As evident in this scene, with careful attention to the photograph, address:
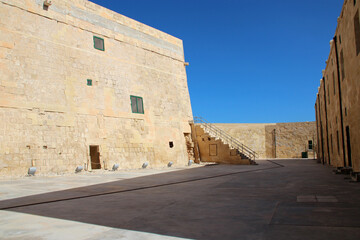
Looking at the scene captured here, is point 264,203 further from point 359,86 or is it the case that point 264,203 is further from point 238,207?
point 359,86

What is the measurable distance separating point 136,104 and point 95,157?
14.5 feet

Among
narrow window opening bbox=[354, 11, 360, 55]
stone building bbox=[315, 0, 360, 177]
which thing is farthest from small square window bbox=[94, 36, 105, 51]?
narrow window opening bbox=[354, 11, 360, 55]

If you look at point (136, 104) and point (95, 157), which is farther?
→ point (136, 104)

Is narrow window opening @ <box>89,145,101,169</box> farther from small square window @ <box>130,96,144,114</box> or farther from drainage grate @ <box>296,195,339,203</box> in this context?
drainage grate @ <box>296,195,339,203</box>

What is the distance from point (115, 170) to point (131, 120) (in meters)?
3.70

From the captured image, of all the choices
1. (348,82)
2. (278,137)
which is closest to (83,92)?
(348,82)

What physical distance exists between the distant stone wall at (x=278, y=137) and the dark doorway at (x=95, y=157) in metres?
21.0

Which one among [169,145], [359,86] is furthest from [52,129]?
[359,86]

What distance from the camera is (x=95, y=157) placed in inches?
654

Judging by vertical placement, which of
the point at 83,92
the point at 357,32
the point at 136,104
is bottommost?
the point at 136,104

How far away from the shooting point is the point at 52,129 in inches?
580

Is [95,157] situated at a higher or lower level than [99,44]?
lower

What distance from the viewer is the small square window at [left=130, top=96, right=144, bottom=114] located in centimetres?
1924

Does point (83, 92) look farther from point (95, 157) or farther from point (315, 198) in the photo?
point (315, 198)
